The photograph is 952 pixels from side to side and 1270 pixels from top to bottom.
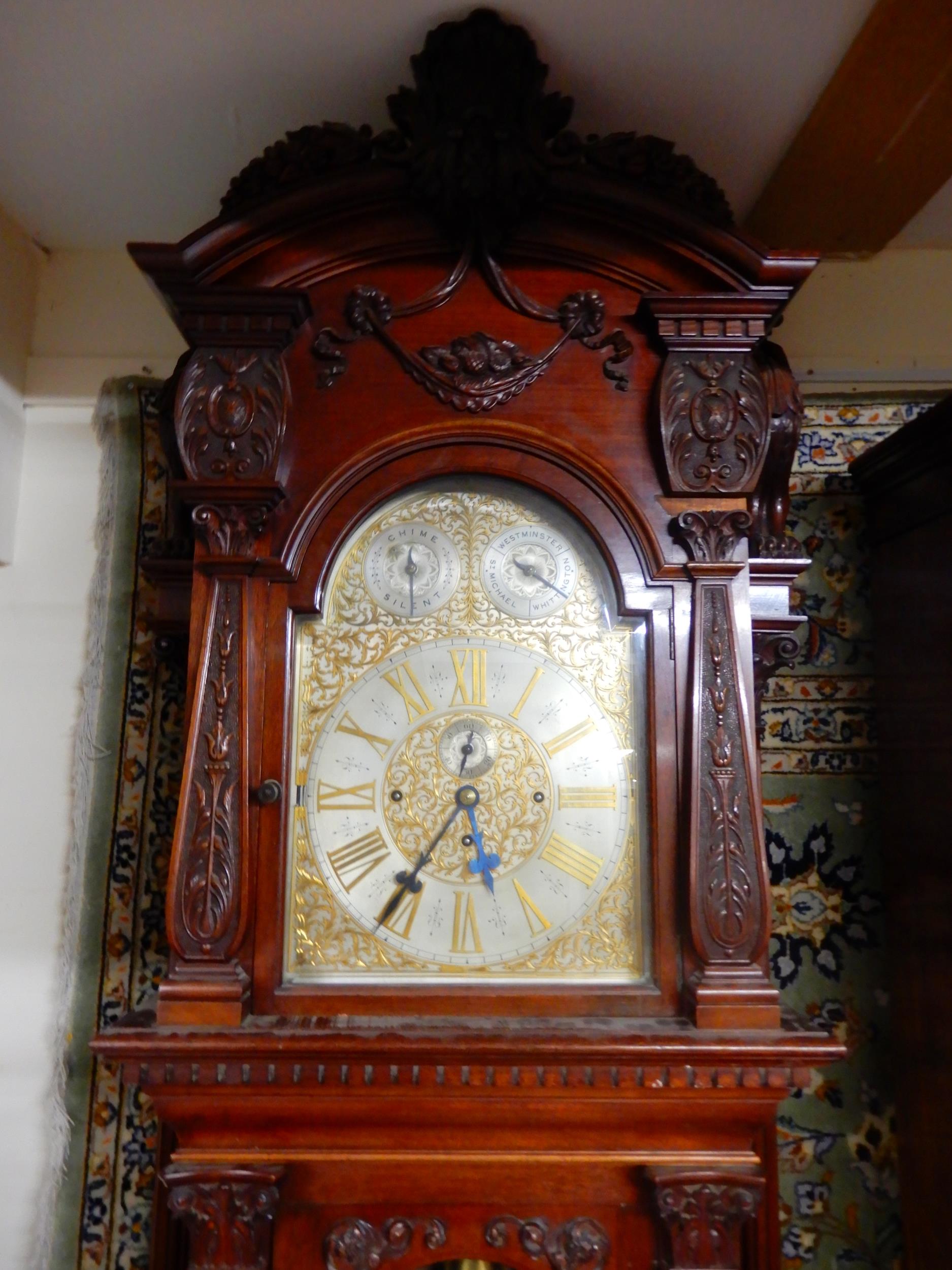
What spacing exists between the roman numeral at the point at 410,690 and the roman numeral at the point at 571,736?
15 centimetres

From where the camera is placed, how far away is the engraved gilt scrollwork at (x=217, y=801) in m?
1.04

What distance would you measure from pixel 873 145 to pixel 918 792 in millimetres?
887

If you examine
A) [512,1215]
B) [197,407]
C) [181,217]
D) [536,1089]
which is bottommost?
[512,1215]

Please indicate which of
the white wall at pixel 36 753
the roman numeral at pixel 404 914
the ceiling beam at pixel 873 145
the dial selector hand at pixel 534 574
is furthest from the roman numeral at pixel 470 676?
the ceiling beam at pixel 873 145

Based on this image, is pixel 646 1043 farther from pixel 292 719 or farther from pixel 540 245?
pixel 540 245

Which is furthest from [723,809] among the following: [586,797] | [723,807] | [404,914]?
[404,914]

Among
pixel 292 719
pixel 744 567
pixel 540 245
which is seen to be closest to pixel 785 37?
pixel 540 245

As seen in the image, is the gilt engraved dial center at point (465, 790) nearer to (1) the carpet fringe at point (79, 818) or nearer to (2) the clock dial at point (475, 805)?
(2) the clock dial at point (475, 805)

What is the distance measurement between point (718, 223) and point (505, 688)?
2.01 feet

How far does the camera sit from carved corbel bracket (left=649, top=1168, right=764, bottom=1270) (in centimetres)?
99

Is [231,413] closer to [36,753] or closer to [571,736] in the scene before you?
[571,736]

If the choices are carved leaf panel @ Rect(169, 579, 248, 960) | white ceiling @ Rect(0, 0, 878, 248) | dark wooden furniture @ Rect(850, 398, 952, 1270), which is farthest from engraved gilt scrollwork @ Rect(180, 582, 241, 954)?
dark wooden furniture @ Rect(850, 398, 952, 1270)

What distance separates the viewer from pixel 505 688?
113cm

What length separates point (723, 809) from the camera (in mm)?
1068
